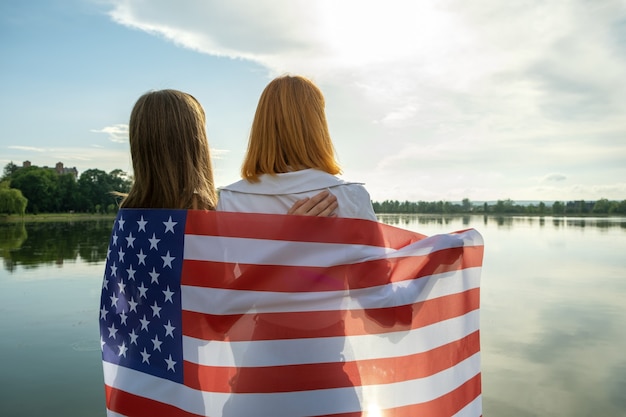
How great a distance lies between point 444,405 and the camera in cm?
250

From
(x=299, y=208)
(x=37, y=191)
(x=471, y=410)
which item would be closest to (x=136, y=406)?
(x=299, y=208)

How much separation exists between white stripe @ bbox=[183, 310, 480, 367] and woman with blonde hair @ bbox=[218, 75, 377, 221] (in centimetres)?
58

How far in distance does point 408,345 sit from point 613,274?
24312mm

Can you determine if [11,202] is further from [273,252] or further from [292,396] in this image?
[292,396]

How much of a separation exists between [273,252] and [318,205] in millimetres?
296

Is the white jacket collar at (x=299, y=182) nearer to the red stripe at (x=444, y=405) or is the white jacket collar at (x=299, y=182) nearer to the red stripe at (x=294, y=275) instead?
the red stripe at (x=294, y=275)

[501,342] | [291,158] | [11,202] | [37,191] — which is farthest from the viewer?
[37,191]

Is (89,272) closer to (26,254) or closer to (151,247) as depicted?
(26,254)

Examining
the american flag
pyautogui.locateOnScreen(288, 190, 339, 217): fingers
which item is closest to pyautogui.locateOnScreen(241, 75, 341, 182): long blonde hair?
pyautogui.locateOnScreen(288, 190, 339, 217): fingers

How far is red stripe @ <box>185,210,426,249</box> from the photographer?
7.45ft

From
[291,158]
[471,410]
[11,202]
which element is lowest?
[471,410]

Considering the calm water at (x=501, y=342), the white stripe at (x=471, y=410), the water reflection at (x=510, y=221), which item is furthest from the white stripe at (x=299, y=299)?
the water reflection at (x=510, y=221)

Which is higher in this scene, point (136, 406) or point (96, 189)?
point (96, 189)

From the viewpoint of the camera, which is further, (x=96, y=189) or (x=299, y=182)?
(x=96, y=189)
